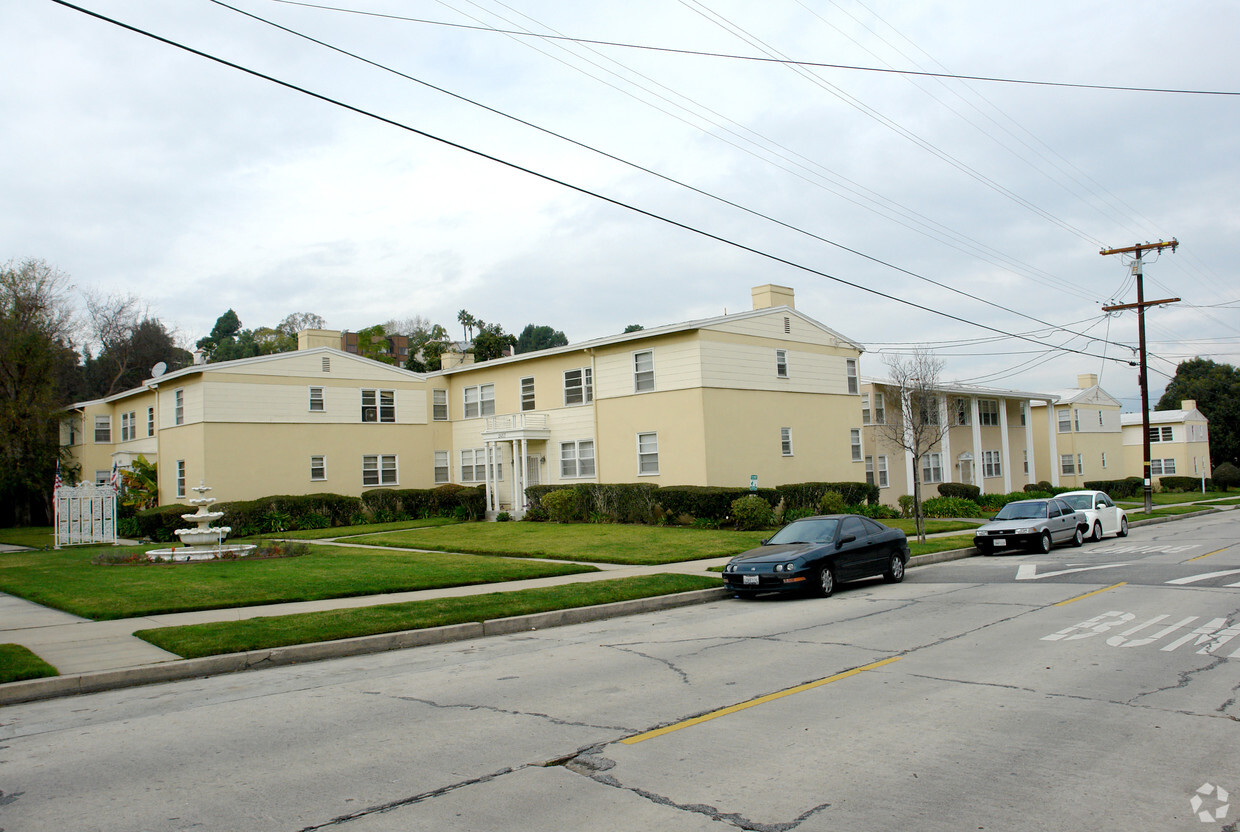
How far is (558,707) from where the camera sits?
24.9 feet

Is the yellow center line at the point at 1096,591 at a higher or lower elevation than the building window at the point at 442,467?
lower

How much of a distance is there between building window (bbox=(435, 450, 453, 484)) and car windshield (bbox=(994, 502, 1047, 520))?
25.8 m

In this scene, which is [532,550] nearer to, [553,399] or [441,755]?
[553,399]

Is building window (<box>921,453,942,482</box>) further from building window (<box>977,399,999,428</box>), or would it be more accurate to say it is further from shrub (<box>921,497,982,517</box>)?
shrub (<box>921,497,982,517</box>)

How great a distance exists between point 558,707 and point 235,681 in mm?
4091

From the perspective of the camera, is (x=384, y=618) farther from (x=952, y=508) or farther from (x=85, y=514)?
(x=952, y=508)

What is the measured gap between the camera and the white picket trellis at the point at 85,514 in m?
29.5

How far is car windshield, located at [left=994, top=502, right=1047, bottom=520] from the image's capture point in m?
23.4

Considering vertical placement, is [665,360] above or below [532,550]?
above

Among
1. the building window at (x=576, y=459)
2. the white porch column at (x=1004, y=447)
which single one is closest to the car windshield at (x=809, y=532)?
the building window at (x=576, y=459)

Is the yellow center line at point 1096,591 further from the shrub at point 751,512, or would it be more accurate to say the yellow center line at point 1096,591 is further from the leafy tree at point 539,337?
the leafy tree at point 539,337

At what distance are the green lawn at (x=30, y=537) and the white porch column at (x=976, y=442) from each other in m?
40.5

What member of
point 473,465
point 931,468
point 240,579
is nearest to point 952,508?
point 931,468

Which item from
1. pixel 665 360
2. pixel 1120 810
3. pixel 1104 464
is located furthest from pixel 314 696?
pixel 1104 464
